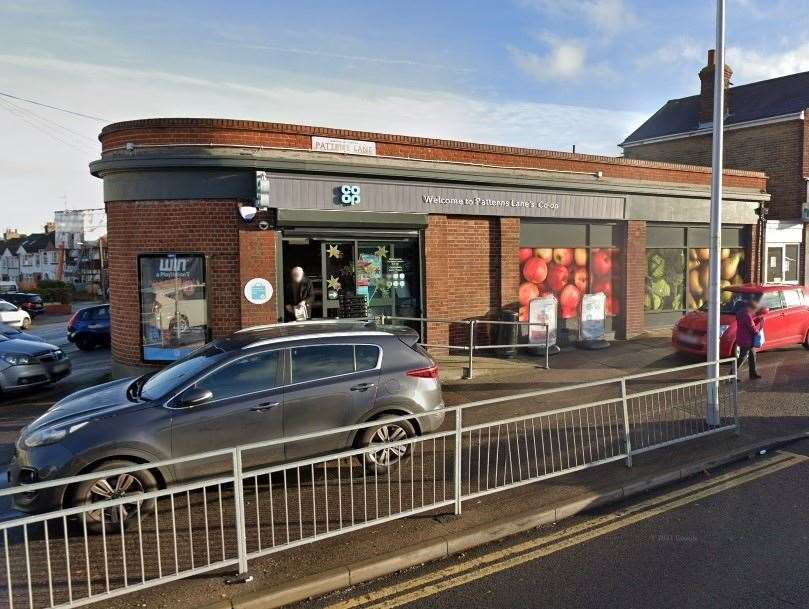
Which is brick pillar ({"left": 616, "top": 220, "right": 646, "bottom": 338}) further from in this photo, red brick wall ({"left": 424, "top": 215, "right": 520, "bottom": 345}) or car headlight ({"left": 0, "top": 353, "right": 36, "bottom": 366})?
car headlight ({"left": 0, "top": 353, "right": 36, "bottom": 366})

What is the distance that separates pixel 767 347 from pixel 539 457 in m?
8.67

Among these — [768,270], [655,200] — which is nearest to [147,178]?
[655,200]

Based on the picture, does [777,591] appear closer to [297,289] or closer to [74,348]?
[297,289]

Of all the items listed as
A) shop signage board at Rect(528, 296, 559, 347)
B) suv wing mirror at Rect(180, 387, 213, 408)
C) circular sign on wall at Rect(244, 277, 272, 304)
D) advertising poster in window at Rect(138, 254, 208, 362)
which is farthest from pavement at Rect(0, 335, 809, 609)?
circular sign on wall at Rect(244, 277, 272, 304)

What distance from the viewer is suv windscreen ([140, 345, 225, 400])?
18.9ft

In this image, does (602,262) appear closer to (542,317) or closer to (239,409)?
(542,317)

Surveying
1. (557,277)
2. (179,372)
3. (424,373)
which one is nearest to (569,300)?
(557,277)

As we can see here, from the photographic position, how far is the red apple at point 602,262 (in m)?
15.2

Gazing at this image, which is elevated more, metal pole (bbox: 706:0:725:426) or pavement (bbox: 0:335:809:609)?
metal pole (bbox: 706:0:725:426)

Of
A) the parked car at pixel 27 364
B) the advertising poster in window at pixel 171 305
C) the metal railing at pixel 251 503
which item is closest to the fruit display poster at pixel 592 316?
the metal railing at pixel 251 503

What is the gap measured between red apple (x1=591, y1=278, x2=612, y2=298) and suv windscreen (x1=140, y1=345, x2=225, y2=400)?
1130 centimetres

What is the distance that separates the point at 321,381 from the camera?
6172 millimetres

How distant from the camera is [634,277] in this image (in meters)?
15.5

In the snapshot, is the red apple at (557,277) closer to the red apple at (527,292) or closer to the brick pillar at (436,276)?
the red apple at (527,292)
